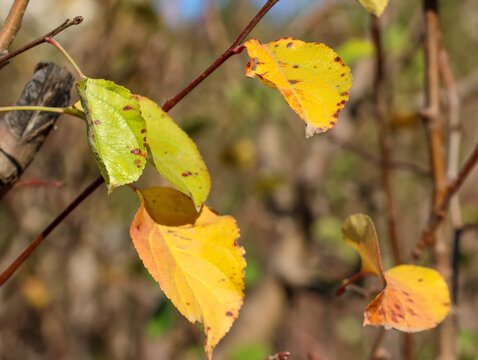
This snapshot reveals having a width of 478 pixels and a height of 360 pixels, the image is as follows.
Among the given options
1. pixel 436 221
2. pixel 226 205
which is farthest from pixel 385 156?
pixel 226 205

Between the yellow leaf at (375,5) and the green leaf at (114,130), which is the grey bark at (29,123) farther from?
the yellow leaf at (375,5)

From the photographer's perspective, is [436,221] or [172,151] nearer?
[172,151]

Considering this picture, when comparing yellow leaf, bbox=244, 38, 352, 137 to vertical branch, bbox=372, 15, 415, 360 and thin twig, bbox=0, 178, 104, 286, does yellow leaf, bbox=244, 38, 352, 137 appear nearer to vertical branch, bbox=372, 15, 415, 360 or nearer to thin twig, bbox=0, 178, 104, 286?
thin twig, bbox=0, 178, 104, 286

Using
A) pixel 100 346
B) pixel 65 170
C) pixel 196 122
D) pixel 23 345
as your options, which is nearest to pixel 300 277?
pixel 196 122

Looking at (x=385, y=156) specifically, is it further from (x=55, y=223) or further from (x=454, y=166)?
(x=55, y=223)

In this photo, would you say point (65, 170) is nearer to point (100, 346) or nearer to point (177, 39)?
point (177, 39)

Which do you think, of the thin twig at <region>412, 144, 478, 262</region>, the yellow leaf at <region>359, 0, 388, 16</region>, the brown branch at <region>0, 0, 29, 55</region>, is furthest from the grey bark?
the thin twig at <region>412, 144, 478, 262</region>
